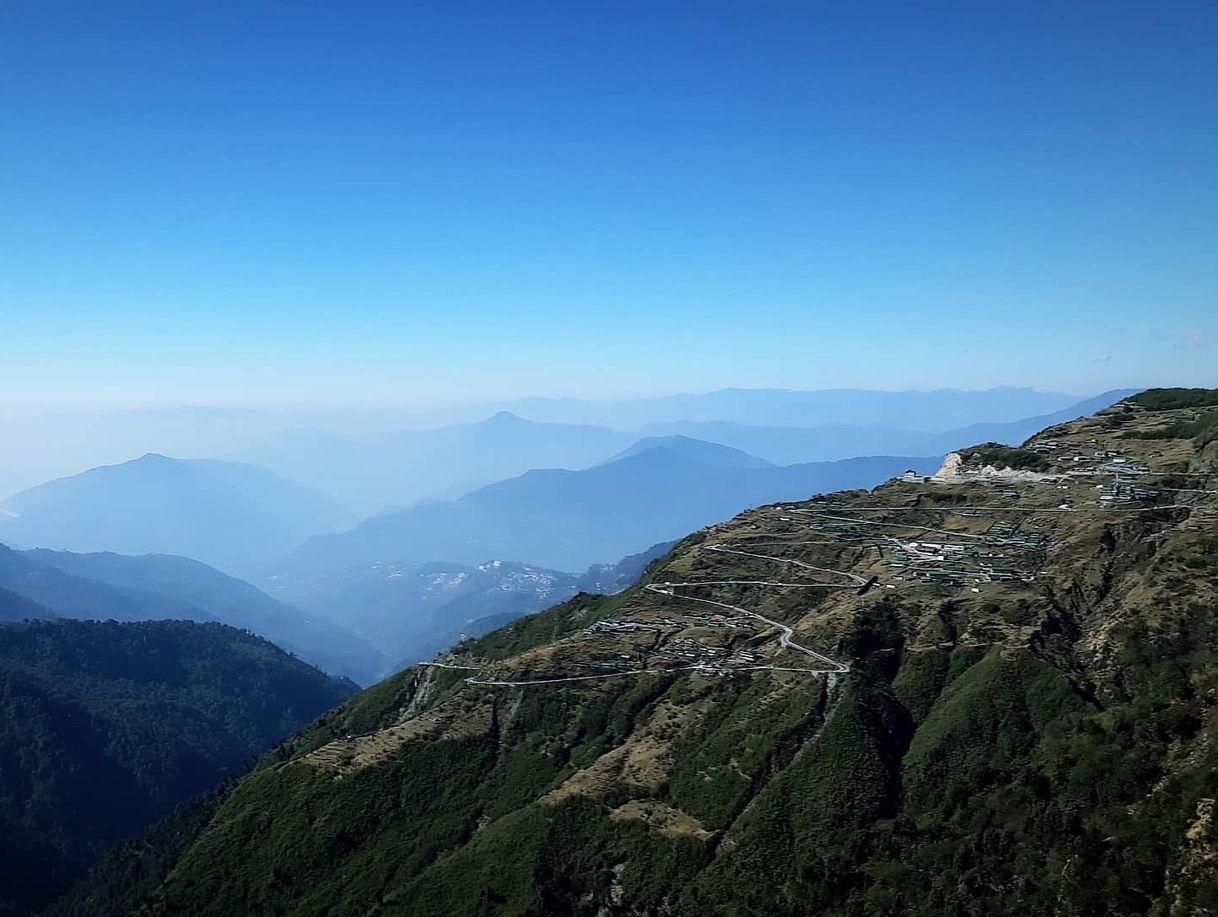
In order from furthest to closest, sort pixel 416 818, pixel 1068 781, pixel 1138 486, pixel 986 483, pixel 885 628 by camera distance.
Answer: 1. pixel 986 483
2. pixel 1138 486
3. pixel 885 628
4. pixel 416 818
5. pixel 1068 781

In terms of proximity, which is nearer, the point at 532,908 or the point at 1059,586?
the point at 532,908

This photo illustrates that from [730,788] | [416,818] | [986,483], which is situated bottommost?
[416,818]

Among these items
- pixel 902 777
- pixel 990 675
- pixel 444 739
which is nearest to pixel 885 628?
pixel 990 675

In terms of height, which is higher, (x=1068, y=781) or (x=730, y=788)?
(x=1068, y=781)

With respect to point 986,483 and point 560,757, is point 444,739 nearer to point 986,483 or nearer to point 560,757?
point 560,757

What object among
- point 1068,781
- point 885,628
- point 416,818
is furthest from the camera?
point 885,628

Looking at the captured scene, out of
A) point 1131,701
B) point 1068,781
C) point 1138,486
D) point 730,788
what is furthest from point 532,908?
point 1138,486

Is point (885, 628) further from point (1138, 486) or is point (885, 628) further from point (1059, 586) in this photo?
point (1138, 486)
